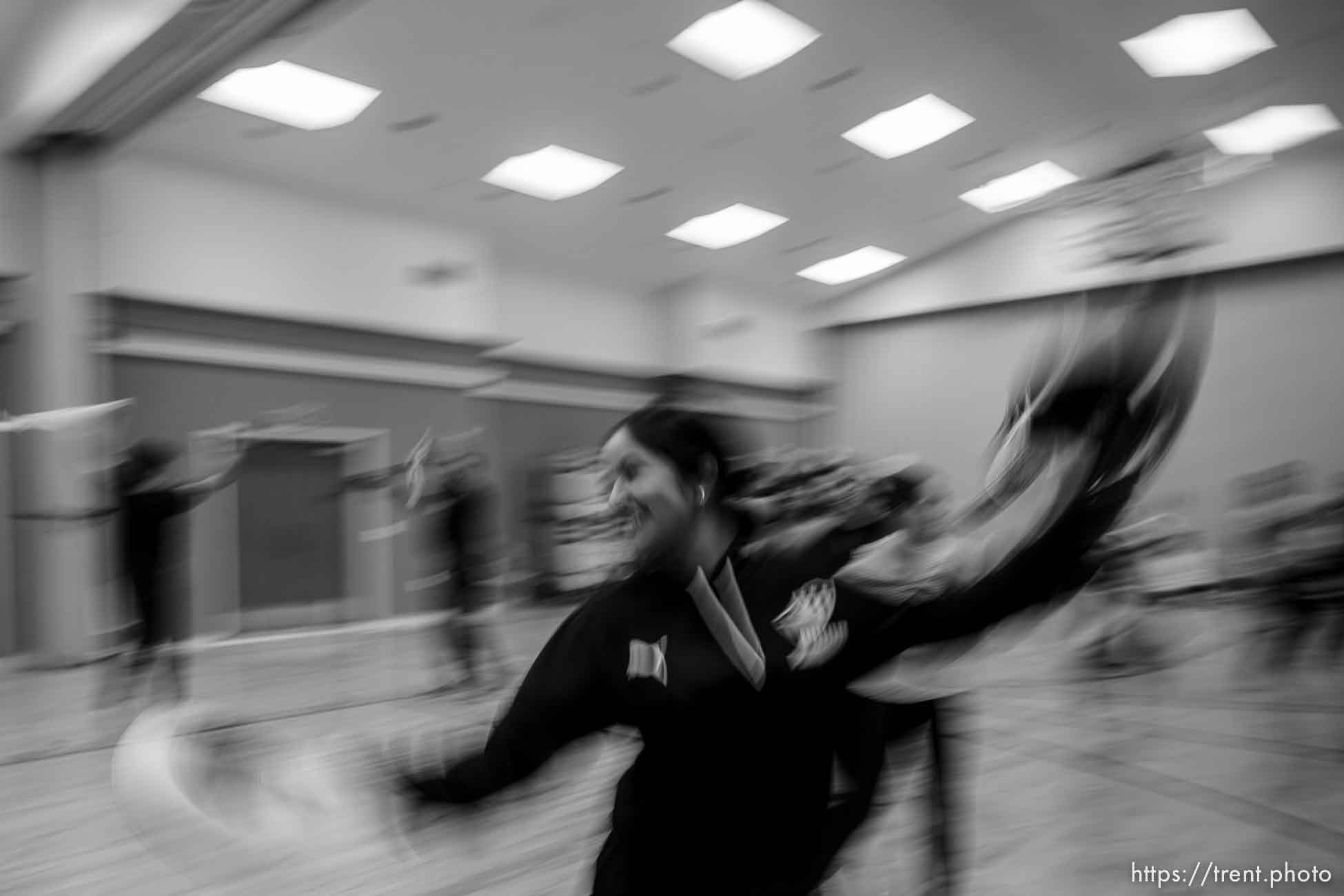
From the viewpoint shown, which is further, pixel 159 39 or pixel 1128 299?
pixel 159 39

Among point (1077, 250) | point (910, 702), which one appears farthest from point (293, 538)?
point (1077, 250)

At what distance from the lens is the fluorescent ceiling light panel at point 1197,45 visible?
3.81 m

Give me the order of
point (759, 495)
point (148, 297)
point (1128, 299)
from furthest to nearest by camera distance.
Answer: point (148, 297) → point (759, 495) → point (1128, 299)

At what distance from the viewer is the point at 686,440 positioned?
0.93m

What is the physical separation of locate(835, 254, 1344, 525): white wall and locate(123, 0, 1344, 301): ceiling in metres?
0.50

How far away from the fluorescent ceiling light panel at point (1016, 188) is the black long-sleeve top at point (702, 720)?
1204mm

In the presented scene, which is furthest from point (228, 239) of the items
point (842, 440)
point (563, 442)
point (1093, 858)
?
point (1093, 858)

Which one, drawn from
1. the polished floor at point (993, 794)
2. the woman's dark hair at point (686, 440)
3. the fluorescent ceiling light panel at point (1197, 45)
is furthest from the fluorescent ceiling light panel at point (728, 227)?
the woman's dark hair at point (686, 440)

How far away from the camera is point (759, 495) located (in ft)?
3.77

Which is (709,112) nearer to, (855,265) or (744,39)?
(744,39)

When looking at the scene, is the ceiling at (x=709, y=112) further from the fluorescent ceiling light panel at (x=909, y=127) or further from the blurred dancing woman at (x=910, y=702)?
the blurred dancing woman at (x=910, y=702)

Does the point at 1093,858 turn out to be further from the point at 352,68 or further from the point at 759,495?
the point at 352,68

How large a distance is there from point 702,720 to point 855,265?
4308 millimetres

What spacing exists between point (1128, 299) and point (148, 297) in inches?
372
